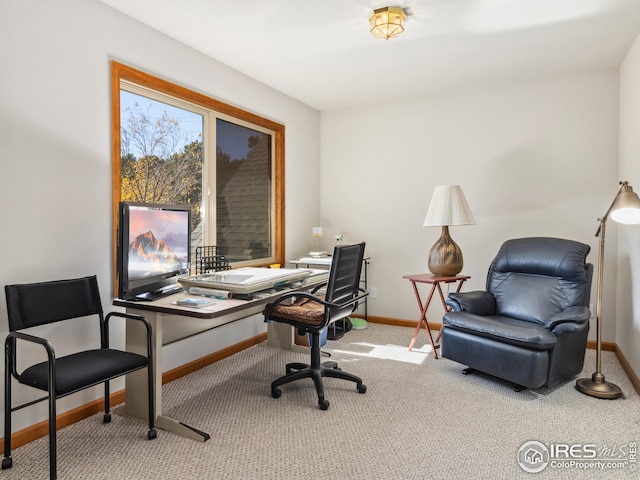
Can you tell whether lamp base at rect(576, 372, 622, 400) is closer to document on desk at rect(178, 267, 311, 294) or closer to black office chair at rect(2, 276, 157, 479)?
document on desk at rect(178, 267, 311, 294)

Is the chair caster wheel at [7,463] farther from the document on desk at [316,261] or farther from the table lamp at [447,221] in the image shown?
the table lamp at [447,221]

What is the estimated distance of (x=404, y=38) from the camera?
3.06 m

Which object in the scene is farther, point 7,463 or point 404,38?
point 404,38

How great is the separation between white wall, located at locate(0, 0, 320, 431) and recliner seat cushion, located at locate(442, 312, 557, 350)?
230cm

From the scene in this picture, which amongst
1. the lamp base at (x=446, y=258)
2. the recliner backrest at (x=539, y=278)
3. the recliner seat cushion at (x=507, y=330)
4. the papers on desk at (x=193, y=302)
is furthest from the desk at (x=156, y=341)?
the recliner backrest at (x=539, y=278)

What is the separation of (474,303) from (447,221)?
0.76m

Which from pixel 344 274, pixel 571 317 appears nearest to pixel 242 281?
pixel 344 274

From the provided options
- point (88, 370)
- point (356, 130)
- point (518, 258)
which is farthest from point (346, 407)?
point (356, 130)

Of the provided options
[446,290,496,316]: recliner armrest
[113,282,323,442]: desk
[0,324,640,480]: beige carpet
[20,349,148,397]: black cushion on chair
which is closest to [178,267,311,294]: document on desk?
[113,282,323,442]: desk

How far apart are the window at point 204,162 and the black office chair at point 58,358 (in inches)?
22.5

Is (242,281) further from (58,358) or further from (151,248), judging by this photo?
(58,358)

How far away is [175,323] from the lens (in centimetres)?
308

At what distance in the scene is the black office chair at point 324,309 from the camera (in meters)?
2.66

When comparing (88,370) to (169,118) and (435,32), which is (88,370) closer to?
(169,118)
